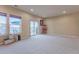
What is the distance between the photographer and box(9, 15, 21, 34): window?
820 cm

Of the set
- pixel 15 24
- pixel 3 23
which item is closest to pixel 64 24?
pixel 15 24

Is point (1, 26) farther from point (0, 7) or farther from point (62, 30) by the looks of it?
point (62, 30)

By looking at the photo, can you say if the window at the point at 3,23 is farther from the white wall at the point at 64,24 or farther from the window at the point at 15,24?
the white wall at the point at 64,24

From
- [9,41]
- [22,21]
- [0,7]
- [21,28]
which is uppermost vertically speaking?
[0,7]

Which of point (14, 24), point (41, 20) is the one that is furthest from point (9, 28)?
point (41, 20)

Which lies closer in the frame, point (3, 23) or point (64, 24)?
point (3, 23)

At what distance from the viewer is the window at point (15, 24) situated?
8195mm

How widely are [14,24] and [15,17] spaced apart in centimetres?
55

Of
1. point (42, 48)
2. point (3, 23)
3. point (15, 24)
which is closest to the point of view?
point (42, 48)

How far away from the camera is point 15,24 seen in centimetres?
872

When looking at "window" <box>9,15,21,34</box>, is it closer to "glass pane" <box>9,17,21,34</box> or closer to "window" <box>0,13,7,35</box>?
"glass pane" <box>9,17,21,34</box>

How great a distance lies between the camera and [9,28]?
26.0 ft

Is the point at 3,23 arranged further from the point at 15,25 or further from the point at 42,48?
the point at 42,48
